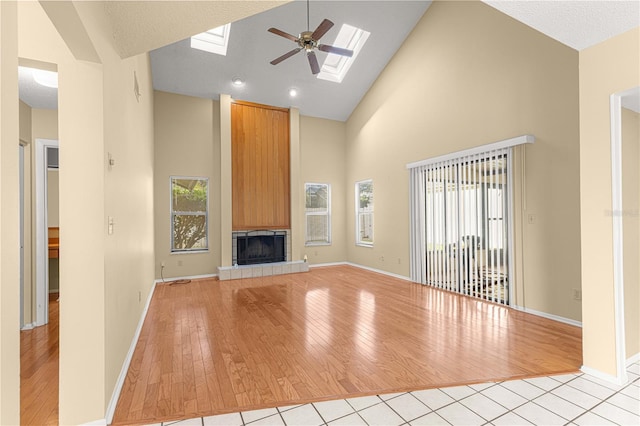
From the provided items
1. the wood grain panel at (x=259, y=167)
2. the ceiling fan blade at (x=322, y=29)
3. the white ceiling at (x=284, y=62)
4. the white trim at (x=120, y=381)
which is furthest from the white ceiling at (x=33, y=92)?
the wood grain panel at (x=259, y=167)

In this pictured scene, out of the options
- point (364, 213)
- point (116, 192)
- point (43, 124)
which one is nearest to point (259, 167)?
point (364, 213)

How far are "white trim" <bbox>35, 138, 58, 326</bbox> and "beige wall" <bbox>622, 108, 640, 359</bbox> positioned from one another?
18.5 ft

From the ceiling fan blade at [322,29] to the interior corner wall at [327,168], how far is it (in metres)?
3.48

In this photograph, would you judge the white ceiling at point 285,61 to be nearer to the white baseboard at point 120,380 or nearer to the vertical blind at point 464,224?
the vertical blind at point 464,224

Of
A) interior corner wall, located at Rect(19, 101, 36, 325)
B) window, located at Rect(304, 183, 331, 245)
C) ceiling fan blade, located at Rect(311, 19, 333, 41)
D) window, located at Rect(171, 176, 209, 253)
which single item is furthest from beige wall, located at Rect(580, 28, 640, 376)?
window, located at Rect(171, 176, 209, 253)

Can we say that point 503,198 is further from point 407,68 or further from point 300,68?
point 300,68

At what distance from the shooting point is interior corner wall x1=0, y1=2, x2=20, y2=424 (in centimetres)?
80

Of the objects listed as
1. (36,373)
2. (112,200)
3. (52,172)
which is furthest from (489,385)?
(52,172)

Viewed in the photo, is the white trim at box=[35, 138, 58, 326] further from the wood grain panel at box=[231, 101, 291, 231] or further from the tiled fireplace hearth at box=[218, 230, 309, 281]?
the wood grain panel at box=[231, 101, 291, 231]

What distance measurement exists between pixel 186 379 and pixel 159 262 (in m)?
4.23

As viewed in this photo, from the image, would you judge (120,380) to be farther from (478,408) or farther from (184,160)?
(184,160)

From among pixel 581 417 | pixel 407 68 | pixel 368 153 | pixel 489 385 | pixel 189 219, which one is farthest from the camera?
pixel 368 153

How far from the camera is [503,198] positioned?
4094mm

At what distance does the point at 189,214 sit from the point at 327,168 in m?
3.47
